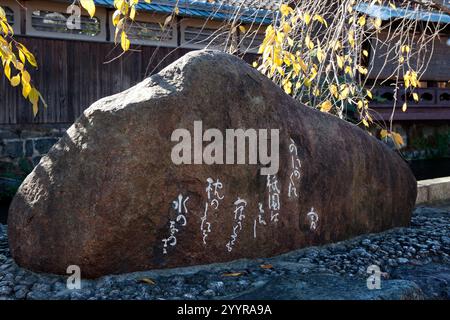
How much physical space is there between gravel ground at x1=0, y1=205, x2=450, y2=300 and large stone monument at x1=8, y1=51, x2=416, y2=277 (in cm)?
9

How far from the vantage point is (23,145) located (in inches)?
363

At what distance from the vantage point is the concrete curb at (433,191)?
20.5 feet

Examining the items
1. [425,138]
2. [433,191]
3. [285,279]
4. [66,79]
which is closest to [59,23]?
[66,79]

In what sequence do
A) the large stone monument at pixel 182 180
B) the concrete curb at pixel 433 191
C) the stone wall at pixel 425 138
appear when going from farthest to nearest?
the stone wall at pixel 425 138
the concrete curb at pixel 433 191
the large stone monument at pixel 182 180

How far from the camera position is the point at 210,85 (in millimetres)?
3398

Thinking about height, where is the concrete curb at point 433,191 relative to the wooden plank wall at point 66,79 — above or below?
below

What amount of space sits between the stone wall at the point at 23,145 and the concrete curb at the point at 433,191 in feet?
21.0

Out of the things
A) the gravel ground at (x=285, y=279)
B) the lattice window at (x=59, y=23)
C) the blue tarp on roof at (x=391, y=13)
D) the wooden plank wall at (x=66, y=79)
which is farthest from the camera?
the lattice window at (x=59, y=23)

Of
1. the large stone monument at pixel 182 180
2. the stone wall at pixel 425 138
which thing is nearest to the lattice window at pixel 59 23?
the large stone monument at pixel 182 180

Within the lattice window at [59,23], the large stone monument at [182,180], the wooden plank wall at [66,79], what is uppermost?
the lattice window at [59,23]

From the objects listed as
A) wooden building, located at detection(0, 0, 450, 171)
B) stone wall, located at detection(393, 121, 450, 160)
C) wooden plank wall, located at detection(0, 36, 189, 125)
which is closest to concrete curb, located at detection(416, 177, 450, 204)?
wooden building, located at detection(0, 0, 450, 171)

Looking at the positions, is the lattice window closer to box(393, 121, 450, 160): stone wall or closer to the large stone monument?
the large stone monument

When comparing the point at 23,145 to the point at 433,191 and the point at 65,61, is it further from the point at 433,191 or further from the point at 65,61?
the point at 433,191

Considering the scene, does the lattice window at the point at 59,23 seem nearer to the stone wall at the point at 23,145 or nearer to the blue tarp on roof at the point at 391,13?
the stone wall at the point at 23,145
